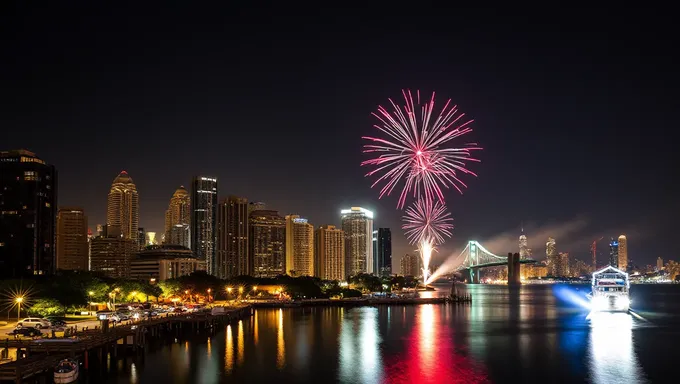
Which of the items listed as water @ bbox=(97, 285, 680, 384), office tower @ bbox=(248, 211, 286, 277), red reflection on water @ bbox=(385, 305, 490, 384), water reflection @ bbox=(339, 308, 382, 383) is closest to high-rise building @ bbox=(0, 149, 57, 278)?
water @ bbox=(97, 285, 680, 384)

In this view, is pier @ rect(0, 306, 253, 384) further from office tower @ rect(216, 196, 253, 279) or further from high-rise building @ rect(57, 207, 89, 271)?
office tower @ rect(216, 196, 253, 279)

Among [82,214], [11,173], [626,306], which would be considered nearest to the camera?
[11,173]

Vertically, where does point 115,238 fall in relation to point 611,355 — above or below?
above

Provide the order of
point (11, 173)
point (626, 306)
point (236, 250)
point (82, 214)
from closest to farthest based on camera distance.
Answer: point (11, 173)
point (626, 306)
point (82, 214)
point (236, 250)

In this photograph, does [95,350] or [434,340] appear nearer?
[95,350]

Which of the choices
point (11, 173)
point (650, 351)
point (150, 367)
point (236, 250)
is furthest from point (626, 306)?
point (236, 250)

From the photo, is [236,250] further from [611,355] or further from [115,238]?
[611,355]

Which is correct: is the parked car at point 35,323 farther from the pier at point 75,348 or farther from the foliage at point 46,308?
the foliage at point 46,308

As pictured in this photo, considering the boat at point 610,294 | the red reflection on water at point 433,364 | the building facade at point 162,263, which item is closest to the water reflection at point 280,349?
the red reflection on water at point 433,364
